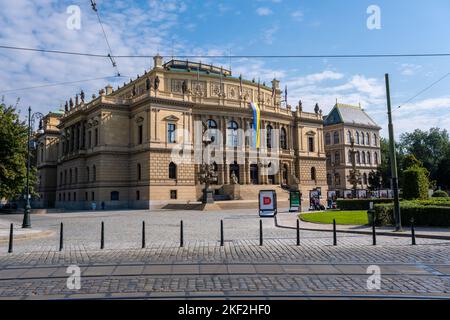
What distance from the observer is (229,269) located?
985 centimetres

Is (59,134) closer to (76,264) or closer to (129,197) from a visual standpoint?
(129,197)

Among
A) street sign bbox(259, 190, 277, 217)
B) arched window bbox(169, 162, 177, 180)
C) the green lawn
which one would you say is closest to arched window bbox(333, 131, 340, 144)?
arched window bbox(169, 162, 177, 180)

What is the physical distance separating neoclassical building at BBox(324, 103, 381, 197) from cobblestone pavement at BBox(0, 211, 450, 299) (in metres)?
79.0

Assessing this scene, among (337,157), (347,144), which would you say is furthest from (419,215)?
(337,157)

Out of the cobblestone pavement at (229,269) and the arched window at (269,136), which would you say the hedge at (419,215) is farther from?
the arched window at (269,136)

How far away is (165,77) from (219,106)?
1220 cm

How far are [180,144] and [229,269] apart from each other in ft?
161

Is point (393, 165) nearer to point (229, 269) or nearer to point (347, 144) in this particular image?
point (229, 269)

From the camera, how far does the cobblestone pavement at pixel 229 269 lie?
767cm

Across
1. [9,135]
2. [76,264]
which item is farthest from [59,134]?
[76,264]

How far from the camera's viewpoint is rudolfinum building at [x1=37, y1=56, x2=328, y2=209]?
186ft

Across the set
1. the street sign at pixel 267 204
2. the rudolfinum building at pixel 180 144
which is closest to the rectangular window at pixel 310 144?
the rudolfinum building at pixel 180 144

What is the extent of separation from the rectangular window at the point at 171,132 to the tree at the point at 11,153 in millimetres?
27327

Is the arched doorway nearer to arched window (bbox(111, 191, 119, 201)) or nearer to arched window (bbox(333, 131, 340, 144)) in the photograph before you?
arched window (bbox(111, 191, 119, 201))
